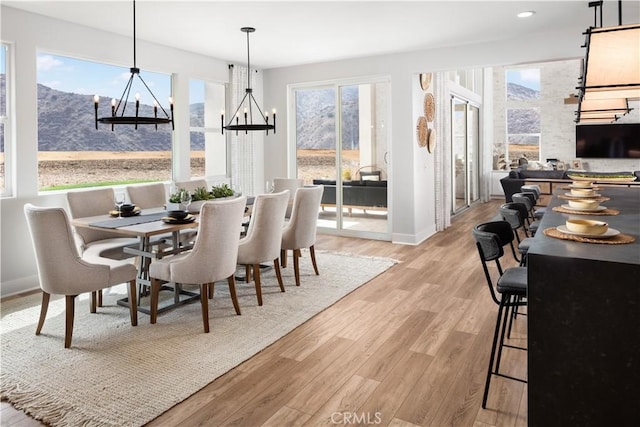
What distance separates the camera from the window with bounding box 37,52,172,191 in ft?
16.2

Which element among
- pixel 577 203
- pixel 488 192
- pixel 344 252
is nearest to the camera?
pixel 577 203

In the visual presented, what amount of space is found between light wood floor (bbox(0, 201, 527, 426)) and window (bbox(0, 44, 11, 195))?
2.75 meters

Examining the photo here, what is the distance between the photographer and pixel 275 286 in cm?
451

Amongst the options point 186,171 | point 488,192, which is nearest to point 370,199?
point 186,171

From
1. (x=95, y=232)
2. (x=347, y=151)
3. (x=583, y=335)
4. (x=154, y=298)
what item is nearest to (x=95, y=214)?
(x=95, y=232)

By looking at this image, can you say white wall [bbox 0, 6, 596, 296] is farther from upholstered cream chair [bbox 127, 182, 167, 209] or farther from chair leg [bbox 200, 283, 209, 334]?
chair leg [bbox 200, 283, 209, 334]

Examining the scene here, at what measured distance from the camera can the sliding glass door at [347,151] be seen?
688cm

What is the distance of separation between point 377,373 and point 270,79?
592 centimetres

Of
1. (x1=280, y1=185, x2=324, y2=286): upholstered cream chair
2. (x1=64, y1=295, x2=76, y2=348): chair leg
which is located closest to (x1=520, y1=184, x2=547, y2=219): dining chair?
(x1=280, y1=185, x2=324, y2=286): upholstered cream chair

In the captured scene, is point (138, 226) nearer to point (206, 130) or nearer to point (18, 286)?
point (18, 286)

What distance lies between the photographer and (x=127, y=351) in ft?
9.96

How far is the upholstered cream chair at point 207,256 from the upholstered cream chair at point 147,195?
5.89 feet

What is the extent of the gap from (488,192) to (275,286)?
8653 mm

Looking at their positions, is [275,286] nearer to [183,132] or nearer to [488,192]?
[183,132]
